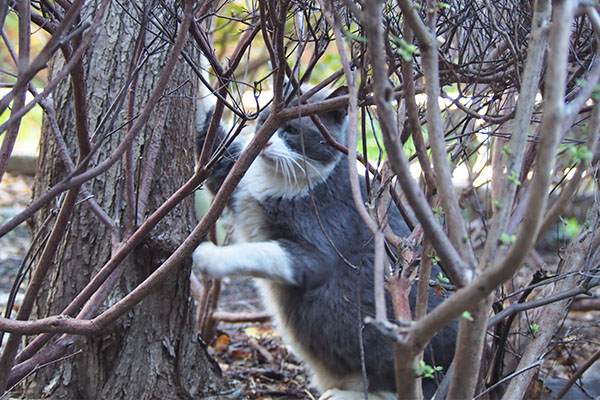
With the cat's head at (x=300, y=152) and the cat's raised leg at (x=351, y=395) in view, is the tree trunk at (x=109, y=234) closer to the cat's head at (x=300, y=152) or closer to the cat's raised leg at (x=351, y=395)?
the cat's head at (x=300, y=152)

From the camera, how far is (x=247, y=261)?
2725mm

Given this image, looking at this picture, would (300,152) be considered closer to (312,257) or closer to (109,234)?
(312,257)

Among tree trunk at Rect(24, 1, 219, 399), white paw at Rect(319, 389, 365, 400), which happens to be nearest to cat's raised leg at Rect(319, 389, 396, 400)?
white paw at Rect(319, 389, 365, 400)

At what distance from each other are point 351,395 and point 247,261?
827mm

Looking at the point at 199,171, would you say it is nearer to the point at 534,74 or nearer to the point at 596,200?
the point at 534,74

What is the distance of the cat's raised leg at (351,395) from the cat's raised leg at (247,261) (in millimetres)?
579

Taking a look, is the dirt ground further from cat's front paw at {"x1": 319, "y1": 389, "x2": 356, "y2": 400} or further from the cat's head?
the cat's head

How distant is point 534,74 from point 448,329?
6.05 feet

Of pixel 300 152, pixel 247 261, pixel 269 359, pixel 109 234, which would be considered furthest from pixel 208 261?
pixel 269 359

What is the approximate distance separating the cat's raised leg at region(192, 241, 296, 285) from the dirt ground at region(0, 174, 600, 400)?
620 millimetres

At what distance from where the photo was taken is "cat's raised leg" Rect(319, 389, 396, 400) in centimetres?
281

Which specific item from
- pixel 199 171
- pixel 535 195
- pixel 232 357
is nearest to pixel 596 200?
pixel 535 195

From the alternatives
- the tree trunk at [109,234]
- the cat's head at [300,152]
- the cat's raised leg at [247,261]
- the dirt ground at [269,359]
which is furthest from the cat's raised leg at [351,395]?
the cat's head at [300,152]

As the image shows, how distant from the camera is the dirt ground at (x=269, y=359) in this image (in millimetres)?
2838
